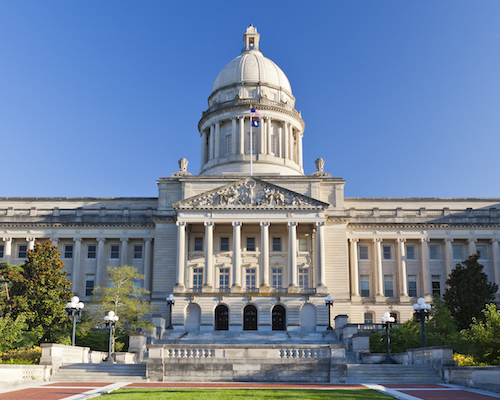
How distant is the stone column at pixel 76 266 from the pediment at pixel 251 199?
48.8 ft

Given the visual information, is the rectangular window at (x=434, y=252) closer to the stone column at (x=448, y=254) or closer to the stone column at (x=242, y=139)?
the stone column at (x=448, y=254)

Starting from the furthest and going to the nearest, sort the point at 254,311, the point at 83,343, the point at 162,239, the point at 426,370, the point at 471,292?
the point at 162,239 < the point at 254,311 < the point at 471,292 < the point at 83,343 < the point at 426,370

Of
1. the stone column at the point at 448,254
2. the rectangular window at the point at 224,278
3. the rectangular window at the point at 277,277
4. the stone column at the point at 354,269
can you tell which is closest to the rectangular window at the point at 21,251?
the rectangular window at the point at 224,278

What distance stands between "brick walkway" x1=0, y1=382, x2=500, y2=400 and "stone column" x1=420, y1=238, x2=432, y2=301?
38740 millimetres

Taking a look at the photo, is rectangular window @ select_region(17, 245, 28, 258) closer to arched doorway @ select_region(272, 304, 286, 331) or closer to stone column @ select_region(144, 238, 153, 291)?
stone column @ select_region(144, 238, 153, 291)

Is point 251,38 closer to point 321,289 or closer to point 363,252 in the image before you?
point 363,252

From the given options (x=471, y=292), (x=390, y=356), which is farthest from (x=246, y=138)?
(x=390, y=356)

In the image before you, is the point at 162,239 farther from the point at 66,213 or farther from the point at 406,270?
the point at 406,270

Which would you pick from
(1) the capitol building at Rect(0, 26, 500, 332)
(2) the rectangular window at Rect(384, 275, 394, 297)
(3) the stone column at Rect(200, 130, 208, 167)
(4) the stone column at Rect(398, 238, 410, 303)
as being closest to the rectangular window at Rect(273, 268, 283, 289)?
(1) the capitol building at Rect(0, 26, 500, 332)

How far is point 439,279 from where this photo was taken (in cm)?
6644

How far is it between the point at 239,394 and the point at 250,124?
56460mm

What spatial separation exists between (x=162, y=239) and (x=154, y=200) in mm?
8163

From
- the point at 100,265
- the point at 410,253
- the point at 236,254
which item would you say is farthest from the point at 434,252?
the point at 100,265

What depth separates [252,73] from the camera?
262 feet
